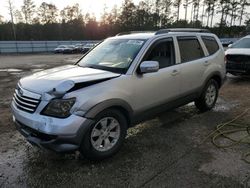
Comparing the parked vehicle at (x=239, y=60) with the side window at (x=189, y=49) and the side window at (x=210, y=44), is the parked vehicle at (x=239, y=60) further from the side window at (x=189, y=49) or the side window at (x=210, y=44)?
the side window at (x=189, y=49)

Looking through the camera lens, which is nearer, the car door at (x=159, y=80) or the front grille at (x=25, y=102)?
the front grille at (x=25, y=102)

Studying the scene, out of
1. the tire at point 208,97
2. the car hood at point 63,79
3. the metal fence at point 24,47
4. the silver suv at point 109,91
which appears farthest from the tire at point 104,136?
the metal fence at point 24,47

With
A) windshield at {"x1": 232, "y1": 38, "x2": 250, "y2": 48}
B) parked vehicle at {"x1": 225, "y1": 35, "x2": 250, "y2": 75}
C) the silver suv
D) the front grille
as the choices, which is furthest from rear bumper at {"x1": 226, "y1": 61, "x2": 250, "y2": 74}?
the front grille

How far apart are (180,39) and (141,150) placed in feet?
7.56

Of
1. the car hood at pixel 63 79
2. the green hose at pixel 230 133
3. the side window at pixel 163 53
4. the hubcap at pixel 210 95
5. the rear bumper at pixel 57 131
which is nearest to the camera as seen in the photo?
the rear bumper at pixel 57 131

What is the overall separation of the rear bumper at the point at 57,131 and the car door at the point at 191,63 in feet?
7.98

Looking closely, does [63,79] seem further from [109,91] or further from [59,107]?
[109,91]

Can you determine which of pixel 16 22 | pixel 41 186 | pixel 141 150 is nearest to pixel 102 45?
pixel 141 150

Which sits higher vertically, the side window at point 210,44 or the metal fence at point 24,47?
the side window at point 210,44

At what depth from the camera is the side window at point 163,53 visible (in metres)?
4.62

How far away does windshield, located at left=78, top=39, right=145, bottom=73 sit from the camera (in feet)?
14.4

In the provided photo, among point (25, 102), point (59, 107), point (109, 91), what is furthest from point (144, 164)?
point (25, 102)

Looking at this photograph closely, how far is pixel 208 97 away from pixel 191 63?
1266 millimetres

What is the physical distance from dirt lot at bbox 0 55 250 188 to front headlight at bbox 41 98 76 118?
2.72ft
